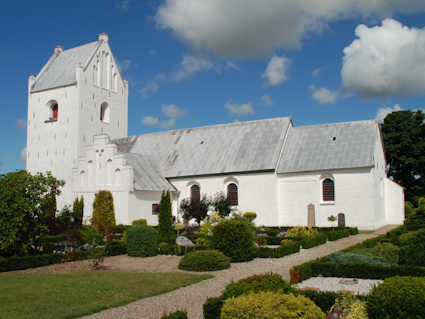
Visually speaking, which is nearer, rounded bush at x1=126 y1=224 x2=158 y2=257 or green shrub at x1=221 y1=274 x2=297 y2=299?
A: green shrub at x1=221 y1=274 x2=297 y2=299

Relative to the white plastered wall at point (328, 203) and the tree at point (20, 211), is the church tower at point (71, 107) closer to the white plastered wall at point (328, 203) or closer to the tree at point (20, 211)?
the white plastered wall at point (328, 203)

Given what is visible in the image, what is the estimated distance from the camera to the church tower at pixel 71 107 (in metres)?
30.7

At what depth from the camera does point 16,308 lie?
7.31 metres

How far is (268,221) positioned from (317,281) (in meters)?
15.4

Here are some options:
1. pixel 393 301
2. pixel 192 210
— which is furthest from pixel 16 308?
pixel 192 210

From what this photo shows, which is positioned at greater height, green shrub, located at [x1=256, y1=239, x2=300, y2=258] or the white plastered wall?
the white plastered wall

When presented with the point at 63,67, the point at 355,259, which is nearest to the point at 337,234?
the point at 355,259

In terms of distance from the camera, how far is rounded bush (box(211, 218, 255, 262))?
1325 centimetres

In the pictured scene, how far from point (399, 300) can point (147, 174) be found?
2311 cm

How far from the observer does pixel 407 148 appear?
3419cm

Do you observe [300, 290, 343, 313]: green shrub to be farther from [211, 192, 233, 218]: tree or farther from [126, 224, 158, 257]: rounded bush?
[211, 192, 233, 218]: tree

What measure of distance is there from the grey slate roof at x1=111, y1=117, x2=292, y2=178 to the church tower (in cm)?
354

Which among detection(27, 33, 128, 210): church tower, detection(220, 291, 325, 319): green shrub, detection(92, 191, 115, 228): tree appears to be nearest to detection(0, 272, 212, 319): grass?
detection(220, 291, 325, 319): green shrub

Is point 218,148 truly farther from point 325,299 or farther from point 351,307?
point 351,307
